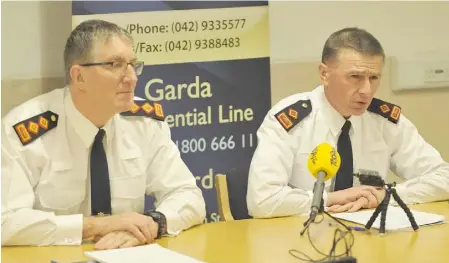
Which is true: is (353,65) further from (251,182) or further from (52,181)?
(52,181)

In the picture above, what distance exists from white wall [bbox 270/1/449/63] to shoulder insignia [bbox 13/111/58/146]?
5.10 ft

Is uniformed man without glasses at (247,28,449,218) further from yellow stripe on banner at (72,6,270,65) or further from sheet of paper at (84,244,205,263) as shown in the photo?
sheet of paper at (84,244,205,263)

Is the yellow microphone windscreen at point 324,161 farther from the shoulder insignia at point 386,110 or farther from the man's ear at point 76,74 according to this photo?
the shoulder insignia at point 386,110

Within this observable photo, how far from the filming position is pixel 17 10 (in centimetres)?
360

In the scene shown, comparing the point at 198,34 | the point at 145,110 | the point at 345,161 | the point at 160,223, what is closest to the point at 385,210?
the point at 345,161

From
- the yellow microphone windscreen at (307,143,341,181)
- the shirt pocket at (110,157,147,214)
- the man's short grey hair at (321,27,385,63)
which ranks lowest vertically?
the shirt pocket at (110,157,147,214)

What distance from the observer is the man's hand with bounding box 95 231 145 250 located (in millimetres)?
2670

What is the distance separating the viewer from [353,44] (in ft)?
11.7

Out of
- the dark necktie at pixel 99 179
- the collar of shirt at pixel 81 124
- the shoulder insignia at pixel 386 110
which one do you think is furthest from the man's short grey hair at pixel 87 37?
the shoulder insignia at pixel 386 110

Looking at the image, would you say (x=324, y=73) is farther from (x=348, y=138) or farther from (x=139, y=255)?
(x=139, y=255)

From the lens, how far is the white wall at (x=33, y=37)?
3.60 meters

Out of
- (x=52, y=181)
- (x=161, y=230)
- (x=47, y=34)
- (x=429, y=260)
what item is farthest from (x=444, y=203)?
(x=47, y=34)

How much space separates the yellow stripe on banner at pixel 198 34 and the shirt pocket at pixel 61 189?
93 cm

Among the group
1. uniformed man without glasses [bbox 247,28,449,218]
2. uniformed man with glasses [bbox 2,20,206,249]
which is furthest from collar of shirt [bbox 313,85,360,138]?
uniformed man with glasses [bbox 2,20,206,249]
